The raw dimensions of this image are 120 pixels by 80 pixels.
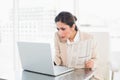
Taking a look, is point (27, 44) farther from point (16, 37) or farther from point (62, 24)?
point (16, 37)

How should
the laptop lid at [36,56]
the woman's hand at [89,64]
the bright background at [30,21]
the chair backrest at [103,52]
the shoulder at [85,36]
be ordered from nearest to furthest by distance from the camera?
the laptop lid at [36,56], the woman's hand at [89,64], the shoulder at [85,36], the chair backrest at [103,52], the bright background at [30,21]

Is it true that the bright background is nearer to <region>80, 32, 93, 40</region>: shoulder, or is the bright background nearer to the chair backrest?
the chair backrest

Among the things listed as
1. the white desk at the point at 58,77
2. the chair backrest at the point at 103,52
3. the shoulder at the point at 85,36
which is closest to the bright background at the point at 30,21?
the chair backrest at the point at 103,52

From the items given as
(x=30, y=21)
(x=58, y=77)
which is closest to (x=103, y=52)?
(x=58, y=77)

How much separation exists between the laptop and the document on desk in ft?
0.89

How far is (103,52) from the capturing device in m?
2.01

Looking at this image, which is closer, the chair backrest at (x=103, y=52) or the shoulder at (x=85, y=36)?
the shoulder at (x=85, y=36)

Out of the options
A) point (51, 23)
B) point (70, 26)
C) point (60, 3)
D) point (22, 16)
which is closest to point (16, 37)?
point (22, 16)

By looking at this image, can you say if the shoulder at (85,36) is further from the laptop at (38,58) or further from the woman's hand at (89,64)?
the laptop at (38,58)

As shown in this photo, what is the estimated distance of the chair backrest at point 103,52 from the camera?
201 centimetres

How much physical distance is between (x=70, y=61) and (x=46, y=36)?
86.4 inches

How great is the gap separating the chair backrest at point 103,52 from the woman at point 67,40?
0.15 metres

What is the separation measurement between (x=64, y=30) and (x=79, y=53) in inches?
9.7

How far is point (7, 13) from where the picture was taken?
13.2 ft
